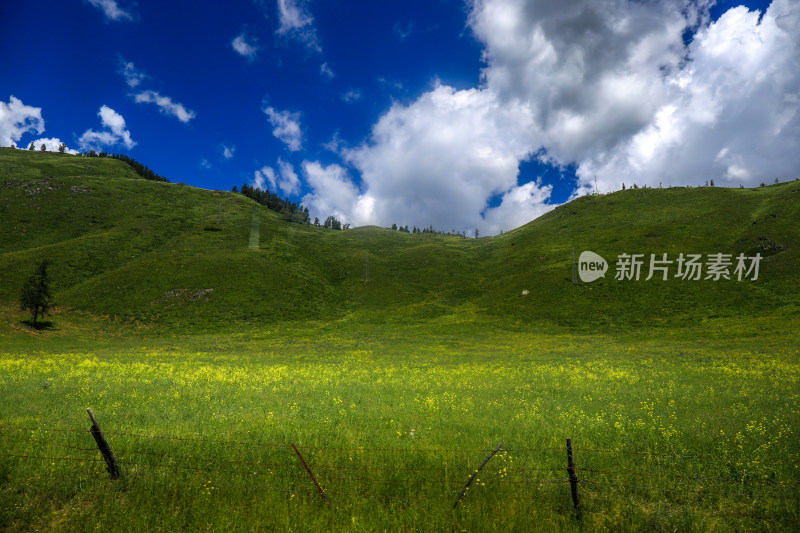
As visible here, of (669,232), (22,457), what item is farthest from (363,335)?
(669,232)

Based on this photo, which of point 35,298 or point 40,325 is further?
point 35,298

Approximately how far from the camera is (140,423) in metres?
12.8

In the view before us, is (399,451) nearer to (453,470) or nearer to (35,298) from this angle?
(453,470)

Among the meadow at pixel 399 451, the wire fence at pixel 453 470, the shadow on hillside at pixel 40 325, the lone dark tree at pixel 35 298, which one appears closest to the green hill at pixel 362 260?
the lone dark tree at pixel 35 298

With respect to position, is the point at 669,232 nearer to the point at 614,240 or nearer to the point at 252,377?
the point at 614,240

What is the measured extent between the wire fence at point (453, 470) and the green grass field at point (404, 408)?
2.6 inches

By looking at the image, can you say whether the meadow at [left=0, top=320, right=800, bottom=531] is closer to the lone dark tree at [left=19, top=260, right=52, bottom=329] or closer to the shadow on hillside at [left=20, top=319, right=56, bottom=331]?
the shadow on hillside at [left=20, top=319, right=56, bottom=331]

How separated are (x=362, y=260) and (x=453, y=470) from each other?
113941 mm

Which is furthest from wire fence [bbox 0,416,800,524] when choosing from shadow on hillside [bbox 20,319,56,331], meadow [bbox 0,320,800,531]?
shadow on hillside [bbox 20,319,56,331]

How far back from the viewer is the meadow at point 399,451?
752 cm

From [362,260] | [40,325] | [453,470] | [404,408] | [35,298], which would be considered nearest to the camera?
[453,470]

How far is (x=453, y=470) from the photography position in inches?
369

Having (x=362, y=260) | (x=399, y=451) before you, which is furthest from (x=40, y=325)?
(x=362, y=260)

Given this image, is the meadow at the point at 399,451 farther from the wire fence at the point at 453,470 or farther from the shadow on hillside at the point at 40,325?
the shadow on hillside at the point at 40,325
